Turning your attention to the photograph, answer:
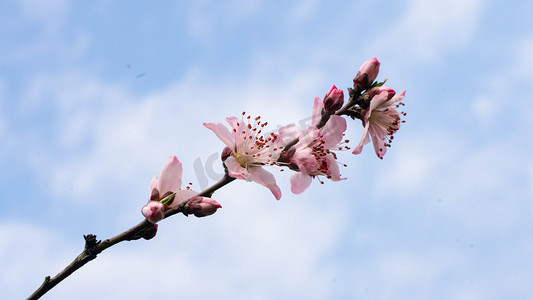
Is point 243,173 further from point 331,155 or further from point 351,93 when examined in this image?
point 351,93

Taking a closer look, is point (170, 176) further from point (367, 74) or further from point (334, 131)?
point (367, 74)

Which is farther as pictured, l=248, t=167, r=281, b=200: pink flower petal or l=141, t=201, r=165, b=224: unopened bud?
l=248, t=167, r=281, b=200: pink flower petal

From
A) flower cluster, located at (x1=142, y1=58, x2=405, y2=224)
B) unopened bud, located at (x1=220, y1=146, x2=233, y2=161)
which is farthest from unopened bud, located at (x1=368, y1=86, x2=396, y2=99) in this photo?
unopened bud, located at (x1=220, y1=146, x2=233, y2=161)

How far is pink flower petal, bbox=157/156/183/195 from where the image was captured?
234cm

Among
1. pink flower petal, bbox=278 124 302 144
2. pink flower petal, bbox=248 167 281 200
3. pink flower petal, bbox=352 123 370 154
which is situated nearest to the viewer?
pink flower petal, bbox=248 167 281 200

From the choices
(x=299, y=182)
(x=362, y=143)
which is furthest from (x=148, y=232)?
(x=362, y=143)

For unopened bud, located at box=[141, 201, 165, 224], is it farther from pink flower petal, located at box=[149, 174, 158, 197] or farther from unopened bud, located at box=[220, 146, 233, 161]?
unopened bud, located at box=[220, 146, 233, 161]

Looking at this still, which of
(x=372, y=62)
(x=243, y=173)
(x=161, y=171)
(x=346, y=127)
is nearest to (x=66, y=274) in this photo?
(x=161, y=171)

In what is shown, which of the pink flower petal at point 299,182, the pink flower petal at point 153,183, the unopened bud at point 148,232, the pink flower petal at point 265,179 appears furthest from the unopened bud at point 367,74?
the unopened bud at point 148,232

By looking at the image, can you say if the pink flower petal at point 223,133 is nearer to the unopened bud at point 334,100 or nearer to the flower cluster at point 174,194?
the flower cluster at point 174,194

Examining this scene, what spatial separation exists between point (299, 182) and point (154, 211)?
0.78 meters

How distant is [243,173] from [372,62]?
983 millimetres

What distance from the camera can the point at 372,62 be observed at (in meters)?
2.67

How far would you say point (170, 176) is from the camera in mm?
2354
